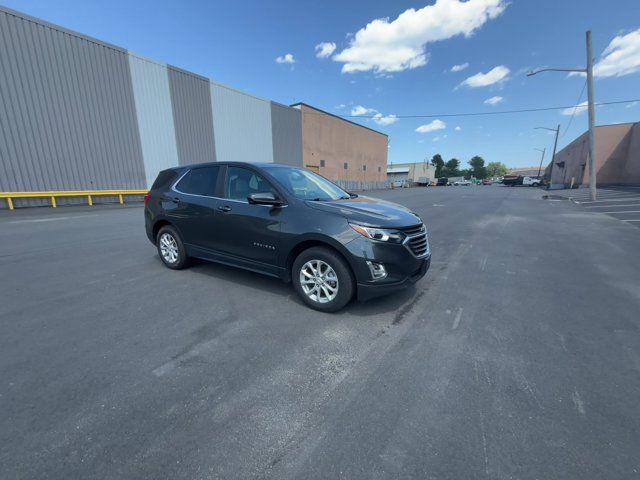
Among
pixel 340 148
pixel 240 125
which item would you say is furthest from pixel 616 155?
pixel 240 125

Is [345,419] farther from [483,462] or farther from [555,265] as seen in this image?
[555,265]

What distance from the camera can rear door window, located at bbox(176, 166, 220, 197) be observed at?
15.0ft

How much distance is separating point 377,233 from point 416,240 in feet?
1.96

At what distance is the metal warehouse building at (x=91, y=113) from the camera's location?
14.5 metres

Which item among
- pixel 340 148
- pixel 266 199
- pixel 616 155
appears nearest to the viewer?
pixel 266 199

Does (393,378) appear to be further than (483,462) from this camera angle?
Yes

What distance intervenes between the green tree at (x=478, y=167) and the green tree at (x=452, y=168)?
42.7ft

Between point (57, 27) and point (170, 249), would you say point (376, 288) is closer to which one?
point (170, 249)

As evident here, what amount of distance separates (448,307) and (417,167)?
104542 millimetres

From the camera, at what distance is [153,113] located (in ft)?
65.1

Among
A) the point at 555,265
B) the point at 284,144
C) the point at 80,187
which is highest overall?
the point at 284,144

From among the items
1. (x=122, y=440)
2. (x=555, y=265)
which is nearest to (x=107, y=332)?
(x=122, y=440)

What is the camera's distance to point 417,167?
100 meters

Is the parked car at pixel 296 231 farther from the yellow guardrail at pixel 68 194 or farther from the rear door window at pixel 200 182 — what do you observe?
the yellow guardrail at pixel 68 194
